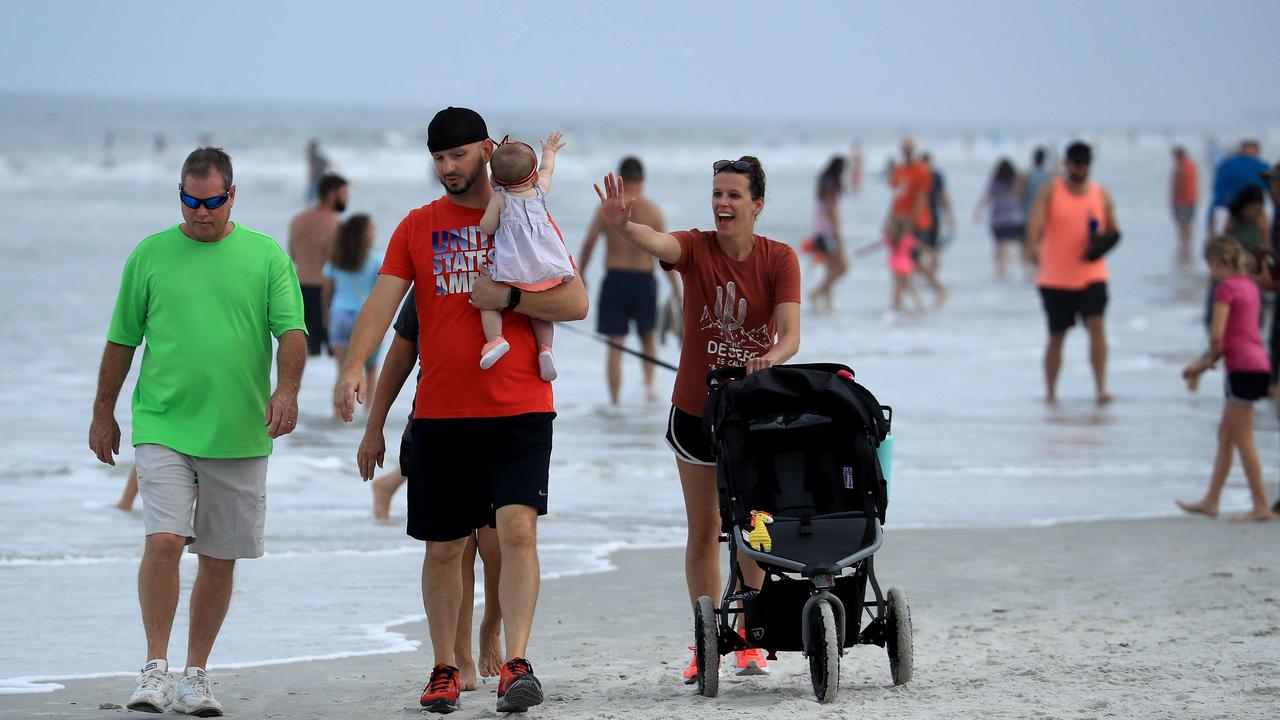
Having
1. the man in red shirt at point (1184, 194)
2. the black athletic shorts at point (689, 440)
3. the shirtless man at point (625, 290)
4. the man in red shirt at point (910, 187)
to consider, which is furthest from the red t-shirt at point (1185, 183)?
the black athletic shorts at point (689, 440)

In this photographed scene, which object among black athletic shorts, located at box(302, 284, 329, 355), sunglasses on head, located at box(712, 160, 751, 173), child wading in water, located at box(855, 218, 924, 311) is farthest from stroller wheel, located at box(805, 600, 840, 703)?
child wading in water, located at box(855, 218, 924, 311)

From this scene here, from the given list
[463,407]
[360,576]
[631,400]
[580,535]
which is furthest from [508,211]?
[631,400]

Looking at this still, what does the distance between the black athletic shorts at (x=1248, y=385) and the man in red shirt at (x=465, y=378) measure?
4541 millimetres

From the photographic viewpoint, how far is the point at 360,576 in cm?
707

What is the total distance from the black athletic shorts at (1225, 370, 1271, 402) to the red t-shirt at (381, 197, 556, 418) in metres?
4.63

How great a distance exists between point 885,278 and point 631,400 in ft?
42.7

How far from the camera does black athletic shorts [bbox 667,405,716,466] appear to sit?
5023mm

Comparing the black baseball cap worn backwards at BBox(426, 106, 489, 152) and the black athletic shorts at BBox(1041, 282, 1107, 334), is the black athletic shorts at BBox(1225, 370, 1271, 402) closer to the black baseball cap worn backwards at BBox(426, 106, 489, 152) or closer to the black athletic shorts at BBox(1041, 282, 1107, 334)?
the black athletic shorts at BBox(1041, 282, 1107, 334)

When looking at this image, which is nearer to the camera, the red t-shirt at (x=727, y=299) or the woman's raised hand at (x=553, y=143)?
the woman's raised hand at (x=553, y=143)

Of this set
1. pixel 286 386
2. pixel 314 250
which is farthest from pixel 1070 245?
pixel 286 386

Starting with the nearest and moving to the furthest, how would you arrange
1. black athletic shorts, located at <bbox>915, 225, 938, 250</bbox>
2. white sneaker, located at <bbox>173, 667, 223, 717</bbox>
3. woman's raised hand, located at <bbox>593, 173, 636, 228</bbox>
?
1. white sneaker, located at <bbox>173, 667, 223, 717</bbox>
2. woman's raised hand, located at <bbox>593, 173, 636, 228</bbox>
3. black athletic shorts, located at <bbox>915, 225, 938, 250</bbox>

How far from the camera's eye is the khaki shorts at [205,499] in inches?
186

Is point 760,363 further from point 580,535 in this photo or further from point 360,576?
point 580,535

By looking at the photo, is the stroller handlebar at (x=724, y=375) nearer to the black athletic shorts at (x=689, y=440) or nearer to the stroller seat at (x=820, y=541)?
the black athletic shorts at (x=689, y=440)
